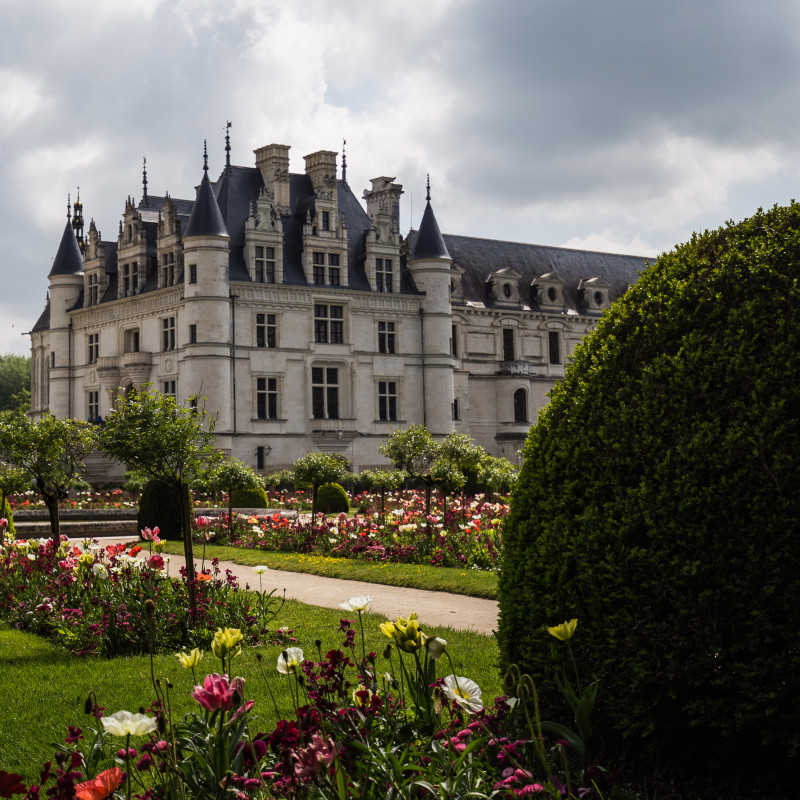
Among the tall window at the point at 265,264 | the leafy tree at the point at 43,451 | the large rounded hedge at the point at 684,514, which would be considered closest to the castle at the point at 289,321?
the tall window at the point at 265,264

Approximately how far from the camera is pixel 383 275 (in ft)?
143

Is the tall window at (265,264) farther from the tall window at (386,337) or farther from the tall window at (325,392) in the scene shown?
the tall window at (386,337)

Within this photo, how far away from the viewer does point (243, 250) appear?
40.7 meters

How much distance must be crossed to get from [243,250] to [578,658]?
37400mm

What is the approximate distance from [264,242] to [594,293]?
2022 cm

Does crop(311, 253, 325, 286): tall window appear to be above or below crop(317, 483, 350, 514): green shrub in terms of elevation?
above

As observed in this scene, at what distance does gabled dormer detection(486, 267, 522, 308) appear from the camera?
5031cm

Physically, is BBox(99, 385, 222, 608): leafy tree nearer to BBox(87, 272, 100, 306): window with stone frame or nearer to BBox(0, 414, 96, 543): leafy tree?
→ BBox(0, 414, 96, 543): leafy tree

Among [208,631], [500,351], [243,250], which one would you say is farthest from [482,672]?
[500,351]

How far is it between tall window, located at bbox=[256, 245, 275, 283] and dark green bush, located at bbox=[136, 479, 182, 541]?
68.5ft

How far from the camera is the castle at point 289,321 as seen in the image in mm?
39500

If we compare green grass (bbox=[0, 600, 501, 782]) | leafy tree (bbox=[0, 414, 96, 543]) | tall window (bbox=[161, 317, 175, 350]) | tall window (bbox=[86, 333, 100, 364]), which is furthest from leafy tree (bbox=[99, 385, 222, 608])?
tall window (bbox=[86, 333, 100, 364])

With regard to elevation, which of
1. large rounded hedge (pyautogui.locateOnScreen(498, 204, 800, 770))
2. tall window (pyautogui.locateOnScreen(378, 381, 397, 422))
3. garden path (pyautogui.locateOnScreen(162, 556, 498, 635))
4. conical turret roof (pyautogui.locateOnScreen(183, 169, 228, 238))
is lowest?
garden path (pyautogui.locateOnScreen(162, 556, 498, 635))

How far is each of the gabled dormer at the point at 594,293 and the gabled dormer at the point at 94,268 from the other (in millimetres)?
23682
